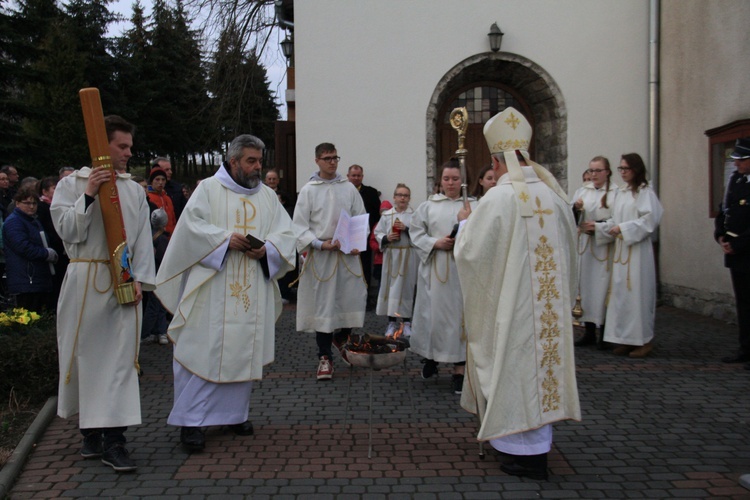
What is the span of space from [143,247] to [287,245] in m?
1.04

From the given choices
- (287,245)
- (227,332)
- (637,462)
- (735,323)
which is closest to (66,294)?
(227,332)

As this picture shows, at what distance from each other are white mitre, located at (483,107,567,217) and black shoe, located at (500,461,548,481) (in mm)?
1521

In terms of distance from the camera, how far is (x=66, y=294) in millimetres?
4516

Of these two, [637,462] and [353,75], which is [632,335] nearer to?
[637,462]

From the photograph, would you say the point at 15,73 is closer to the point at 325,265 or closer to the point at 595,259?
the point at 325,265

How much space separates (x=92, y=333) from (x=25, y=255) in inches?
136

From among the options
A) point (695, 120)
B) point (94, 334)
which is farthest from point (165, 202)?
point (695, 120)

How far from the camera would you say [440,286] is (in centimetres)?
657

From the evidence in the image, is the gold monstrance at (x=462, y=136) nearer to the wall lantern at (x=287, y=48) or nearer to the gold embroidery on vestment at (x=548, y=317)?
the gold embroidery on vestment at (x=548, y=317)

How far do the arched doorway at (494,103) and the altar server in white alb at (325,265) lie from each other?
210 inches

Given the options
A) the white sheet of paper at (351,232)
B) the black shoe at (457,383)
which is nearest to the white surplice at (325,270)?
the white sheet of paper at (351,232)

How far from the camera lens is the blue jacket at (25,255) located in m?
7.42

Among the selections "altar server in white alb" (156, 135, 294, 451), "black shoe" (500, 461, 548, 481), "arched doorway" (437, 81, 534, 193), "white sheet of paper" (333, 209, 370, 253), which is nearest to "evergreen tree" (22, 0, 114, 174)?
"arched doorway" (437, 81, 534, 193)

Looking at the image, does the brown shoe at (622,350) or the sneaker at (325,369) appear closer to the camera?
the sneaker at (325,369)
